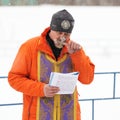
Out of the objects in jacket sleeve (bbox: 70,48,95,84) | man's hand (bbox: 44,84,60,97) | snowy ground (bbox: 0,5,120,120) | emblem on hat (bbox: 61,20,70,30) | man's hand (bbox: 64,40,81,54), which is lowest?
snowy ground (bbox: 0,5,120,120)

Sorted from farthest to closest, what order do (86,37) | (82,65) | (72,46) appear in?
(86,37) < (82,65) < (72,46)

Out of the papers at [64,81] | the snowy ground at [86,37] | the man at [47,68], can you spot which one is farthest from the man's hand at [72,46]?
the snowy ground at [86,37]

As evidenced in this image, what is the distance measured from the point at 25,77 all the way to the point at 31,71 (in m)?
0.05

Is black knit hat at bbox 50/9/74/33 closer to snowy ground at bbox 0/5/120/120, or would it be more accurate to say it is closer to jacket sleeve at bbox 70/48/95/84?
jacket sleeve at bbox 70/48/95/84

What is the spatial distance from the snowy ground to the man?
8.49 feet

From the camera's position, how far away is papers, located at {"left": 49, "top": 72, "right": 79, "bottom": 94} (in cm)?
226

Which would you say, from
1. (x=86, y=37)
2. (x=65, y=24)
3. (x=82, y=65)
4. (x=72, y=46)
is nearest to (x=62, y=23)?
(x=65, y=24)

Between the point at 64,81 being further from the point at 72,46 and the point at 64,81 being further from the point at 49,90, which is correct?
the point at 72,46

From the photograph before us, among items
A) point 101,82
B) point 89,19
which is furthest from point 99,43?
point 101,82

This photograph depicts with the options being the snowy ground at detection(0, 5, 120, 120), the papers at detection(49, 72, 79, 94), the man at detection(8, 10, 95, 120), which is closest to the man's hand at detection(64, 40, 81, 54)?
the man at detection(8, 10, 95, 120)

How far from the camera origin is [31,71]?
7.83 ft

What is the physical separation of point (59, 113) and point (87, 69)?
12.8 inches

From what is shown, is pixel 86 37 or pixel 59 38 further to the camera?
pixel 86 37

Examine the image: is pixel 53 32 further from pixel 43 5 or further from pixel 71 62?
pixel 43 5
